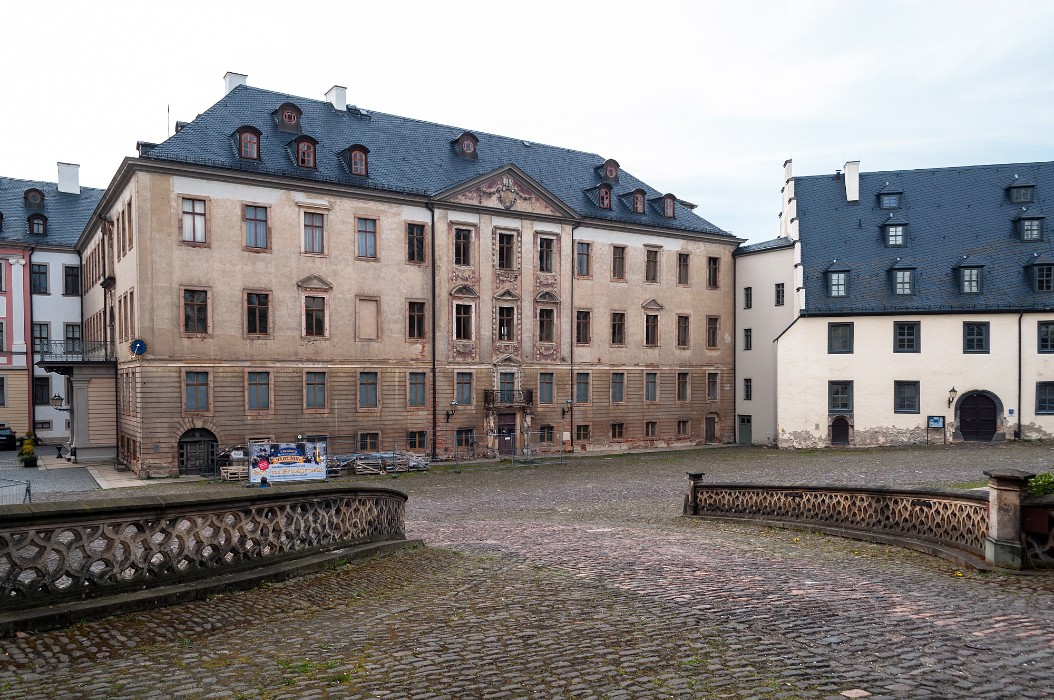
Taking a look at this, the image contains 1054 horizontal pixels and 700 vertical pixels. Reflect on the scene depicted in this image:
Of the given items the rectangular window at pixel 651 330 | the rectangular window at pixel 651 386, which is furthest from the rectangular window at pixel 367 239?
the rectangular window at pixel 651 386

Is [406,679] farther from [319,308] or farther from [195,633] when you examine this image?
[319,308]

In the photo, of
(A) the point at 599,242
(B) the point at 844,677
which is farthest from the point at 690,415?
(B) the point at 844,677

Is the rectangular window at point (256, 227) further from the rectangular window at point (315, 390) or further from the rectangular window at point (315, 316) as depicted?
the rectangular window at point (315, 390)

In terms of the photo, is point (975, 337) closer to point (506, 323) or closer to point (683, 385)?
point (683, 385)

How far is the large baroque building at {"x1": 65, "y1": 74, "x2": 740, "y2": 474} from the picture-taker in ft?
107

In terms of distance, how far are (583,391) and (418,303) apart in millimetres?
10321

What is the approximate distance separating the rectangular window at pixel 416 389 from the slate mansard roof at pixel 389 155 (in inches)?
329

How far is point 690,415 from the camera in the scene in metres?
46.5

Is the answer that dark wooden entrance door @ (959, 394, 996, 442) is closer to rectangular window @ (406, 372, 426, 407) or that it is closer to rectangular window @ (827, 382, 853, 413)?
rectangular window @ (827, 382, 853, 413)

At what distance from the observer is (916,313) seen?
41.4m

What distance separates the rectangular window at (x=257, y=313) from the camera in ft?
111

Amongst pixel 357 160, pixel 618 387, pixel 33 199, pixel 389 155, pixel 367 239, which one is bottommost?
pixel 618 387

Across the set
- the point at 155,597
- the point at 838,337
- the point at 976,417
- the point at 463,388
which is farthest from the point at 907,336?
the point at 155,597

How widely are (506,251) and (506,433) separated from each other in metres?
8.92
